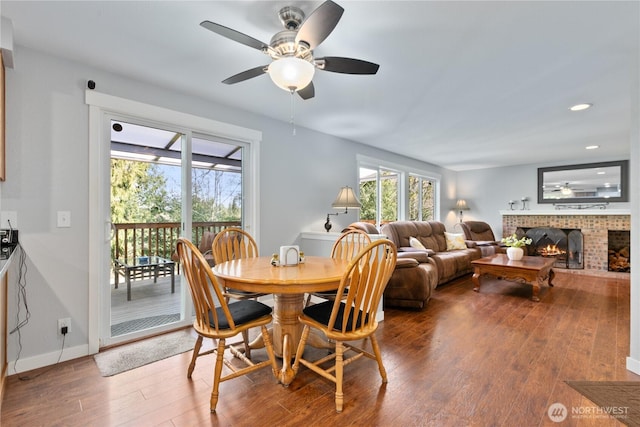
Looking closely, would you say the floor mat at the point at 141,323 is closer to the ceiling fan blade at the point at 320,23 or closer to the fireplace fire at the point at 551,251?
the ceiling fan blade at the point at 320,23

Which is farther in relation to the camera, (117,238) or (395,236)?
(395,236)

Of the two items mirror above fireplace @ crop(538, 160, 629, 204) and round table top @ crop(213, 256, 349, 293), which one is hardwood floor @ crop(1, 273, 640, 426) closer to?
round table top @ crop(213, 256, 349, 293)

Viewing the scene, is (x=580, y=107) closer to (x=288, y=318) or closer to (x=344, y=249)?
(x=344, y=249)

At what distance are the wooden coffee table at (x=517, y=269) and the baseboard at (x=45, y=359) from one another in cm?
449

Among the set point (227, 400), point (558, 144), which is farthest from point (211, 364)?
point (558, 144)

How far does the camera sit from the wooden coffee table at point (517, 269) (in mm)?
3846

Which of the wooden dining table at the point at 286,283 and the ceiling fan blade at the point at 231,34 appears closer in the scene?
the ceiling fan blade at the point at 231,34

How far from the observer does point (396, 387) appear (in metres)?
1.94

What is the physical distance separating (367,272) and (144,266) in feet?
7.68

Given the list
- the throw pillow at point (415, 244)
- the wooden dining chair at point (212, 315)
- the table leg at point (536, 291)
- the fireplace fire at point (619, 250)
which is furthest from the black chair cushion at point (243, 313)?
the fireplace fire at point (619, 250)

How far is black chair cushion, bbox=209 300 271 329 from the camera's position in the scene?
1.84 meters

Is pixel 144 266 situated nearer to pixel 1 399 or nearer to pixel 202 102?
pixel 1 399

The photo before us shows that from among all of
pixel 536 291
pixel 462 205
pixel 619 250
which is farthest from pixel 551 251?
pixel 536 291

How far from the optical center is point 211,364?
2.25 metres
